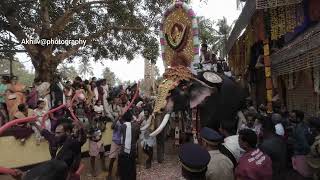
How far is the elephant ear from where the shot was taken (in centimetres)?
642

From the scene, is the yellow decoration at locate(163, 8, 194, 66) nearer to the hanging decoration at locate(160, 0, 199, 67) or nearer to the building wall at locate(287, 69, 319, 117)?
the hanging decoration at locate(160, 0, 199, 67)

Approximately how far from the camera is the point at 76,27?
605 inches

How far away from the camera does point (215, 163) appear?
367cm

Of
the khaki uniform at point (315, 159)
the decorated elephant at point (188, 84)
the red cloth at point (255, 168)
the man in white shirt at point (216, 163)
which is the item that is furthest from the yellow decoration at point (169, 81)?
the red cloth at point (255, 168)

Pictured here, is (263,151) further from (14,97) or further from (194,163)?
(14,97)

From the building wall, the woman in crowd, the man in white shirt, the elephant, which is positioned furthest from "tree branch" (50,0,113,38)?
Result: the man in white shirt

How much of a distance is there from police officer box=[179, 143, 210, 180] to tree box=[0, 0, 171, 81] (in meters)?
9.49

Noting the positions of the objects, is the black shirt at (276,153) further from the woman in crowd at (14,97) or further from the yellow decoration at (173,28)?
the woman in crowd at (14,97)

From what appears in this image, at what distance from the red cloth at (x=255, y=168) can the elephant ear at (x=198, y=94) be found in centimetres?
298

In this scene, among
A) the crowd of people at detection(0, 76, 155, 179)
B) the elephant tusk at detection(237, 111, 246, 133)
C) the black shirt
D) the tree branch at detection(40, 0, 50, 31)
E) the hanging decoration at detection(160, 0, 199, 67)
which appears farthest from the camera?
the tree branch at detection(40, 0, 50, 31)

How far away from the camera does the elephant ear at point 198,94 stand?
642 centimetres

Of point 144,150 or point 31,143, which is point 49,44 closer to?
point 31,143

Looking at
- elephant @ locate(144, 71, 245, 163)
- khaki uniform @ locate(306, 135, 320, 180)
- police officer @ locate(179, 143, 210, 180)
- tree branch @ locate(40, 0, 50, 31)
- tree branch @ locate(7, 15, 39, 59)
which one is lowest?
khaki uniform @ locate(306, 135, 320, 180)

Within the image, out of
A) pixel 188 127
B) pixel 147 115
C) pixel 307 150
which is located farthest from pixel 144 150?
pixel 307 150
